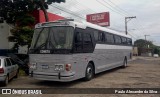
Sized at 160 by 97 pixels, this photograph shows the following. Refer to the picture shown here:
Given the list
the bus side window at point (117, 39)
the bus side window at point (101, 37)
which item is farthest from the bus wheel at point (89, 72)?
the bus side window at point (117, 39)

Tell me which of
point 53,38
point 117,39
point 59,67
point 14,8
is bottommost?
point 59,67

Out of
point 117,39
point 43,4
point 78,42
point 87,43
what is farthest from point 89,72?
point 43,4

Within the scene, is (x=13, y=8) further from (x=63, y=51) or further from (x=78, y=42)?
(x=63, y=51)

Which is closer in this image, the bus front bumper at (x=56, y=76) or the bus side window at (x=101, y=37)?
the bus front bumper at (x=56, y=76)

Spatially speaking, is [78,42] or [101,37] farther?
[101,37]

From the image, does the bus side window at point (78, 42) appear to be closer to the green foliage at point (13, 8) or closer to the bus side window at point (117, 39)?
the bus side window at point (117, 39)

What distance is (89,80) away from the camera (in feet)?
44.8

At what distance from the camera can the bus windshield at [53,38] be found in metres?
11.6

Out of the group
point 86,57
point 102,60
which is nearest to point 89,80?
point 86,57

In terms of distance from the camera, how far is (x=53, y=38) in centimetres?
1192

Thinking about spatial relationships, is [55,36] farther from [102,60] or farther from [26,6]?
[26,6]

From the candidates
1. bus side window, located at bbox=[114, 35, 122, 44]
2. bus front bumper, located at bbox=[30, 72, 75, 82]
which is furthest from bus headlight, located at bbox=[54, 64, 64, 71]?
bus side window, located at bbox=[114, 35, 122, 44]

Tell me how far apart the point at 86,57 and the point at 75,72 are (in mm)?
1684

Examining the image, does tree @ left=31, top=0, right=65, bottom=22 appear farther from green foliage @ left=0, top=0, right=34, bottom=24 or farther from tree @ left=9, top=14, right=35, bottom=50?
tree @ left=9, top=14, right=35, bottom=50
